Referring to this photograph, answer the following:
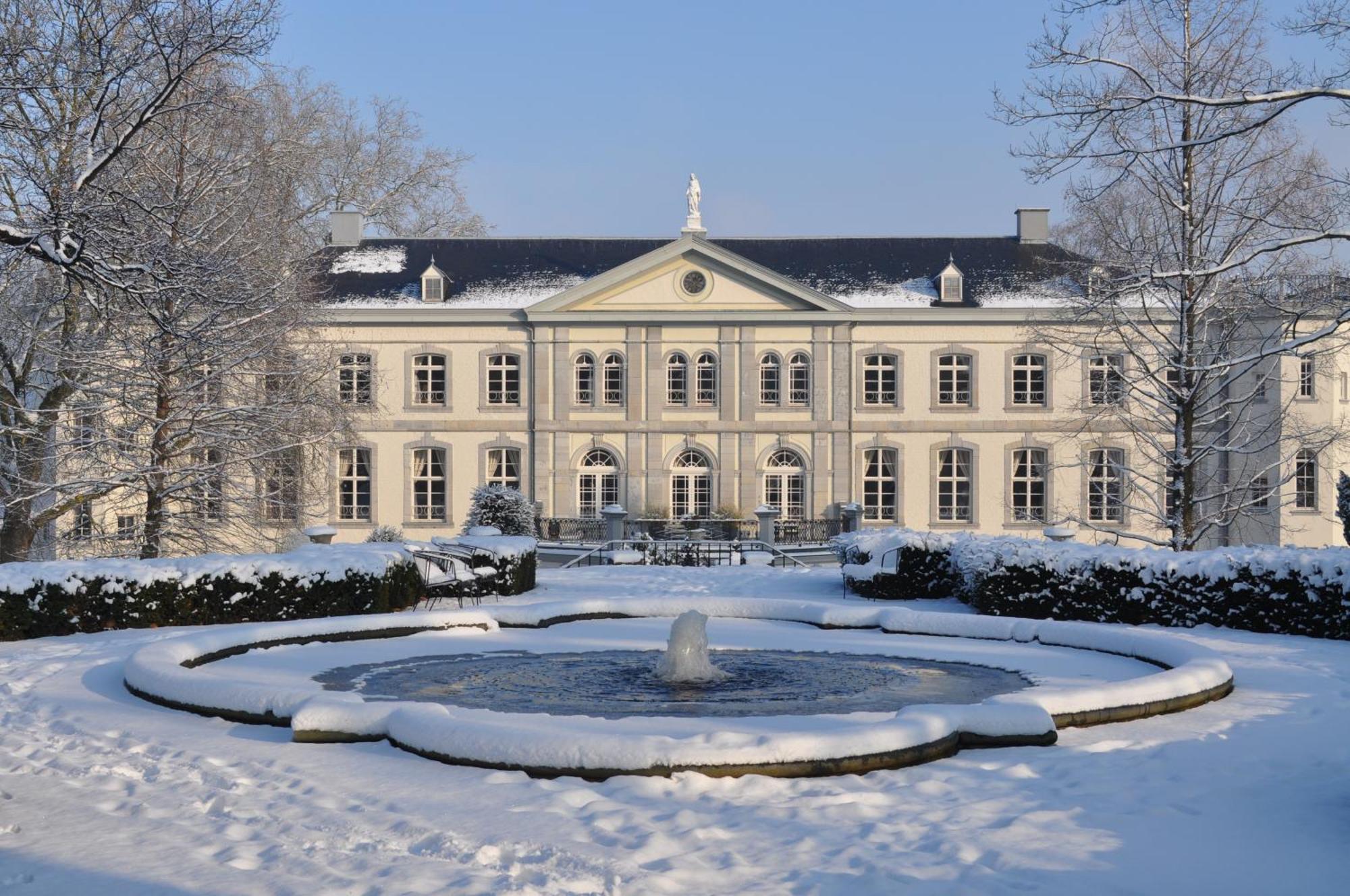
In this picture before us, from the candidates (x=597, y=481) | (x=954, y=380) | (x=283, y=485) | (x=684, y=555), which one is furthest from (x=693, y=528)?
(x=283, y=485)

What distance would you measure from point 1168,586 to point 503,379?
24.6 meters

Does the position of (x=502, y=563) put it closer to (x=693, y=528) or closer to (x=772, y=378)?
(x=693, y=528)

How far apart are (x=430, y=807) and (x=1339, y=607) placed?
1054cm

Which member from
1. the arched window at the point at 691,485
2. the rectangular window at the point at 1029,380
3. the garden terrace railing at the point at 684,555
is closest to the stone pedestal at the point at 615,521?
the garden terrace railing at the point at 684,555

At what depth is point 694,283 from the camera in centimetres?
3547

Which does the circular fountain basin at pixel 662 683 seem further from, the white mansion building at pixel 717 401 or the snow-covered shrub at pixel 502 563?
the white mansion building at pixel 717 401

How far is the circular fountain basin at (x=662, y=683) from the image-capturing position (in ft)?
28.1

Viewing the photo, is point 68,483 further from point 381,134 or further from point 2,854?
point 381,134

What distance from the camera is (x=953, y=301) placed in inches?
1394

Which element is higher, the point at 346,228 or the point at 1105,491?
the point at 346,228

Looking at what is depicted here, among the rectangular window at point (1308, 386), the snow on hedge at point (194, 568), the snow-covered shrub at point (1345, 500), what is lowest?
the snow on hedge at point (194, 568)

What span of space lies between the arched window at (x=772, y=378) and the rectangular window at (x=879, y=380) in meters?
2.34

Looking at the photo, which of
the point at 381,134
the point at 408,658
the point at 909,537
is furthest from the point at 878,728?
the point at 381,134

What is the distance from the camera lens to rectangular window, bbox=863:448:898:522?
35.5 m
